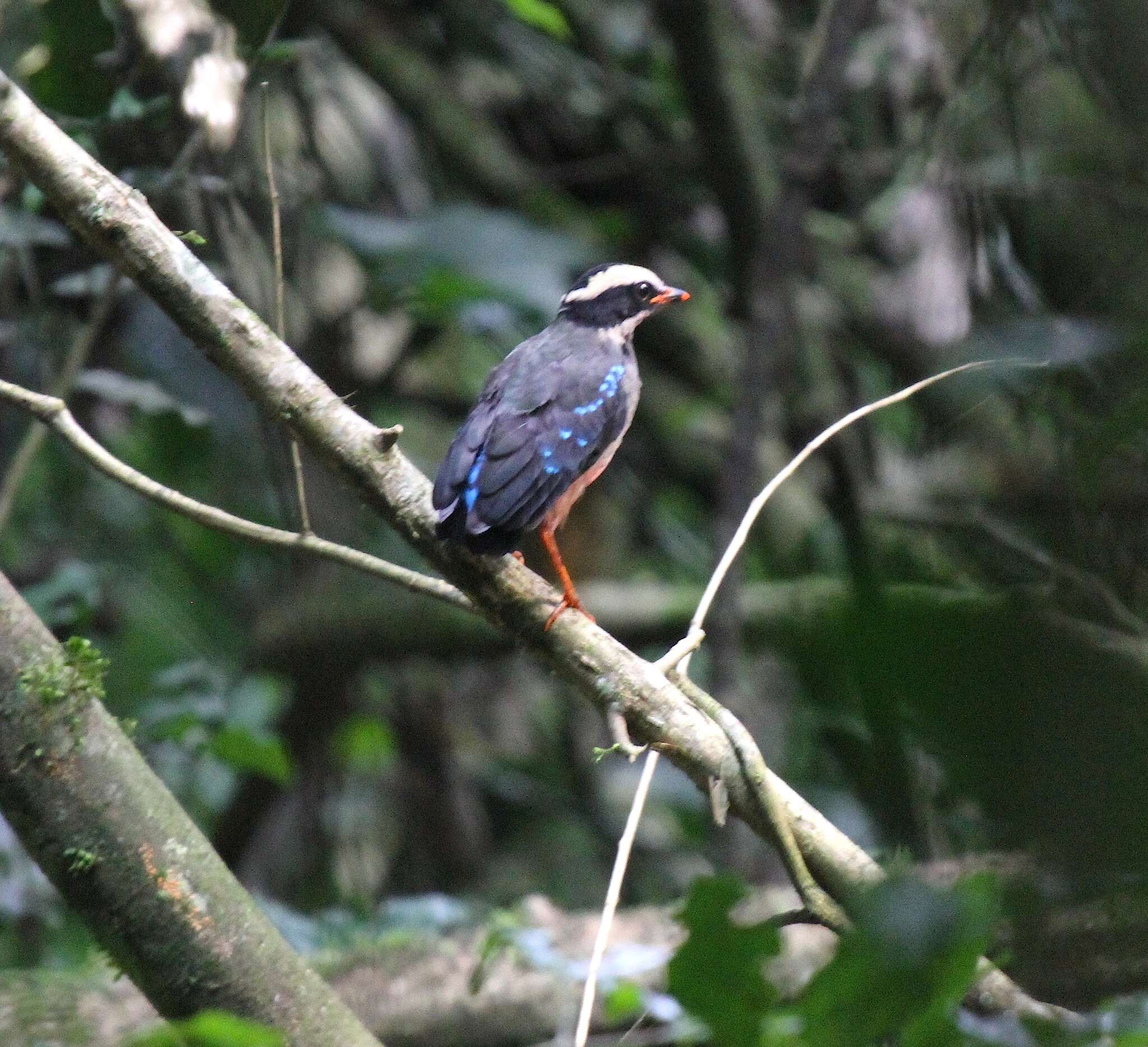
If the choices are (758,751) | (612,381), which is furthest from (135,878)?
(612,381)

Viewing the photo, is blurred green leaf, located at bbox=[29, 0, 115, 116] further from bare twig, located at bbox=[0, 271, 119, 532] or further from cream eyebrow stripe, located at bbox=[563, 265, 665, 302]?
cream eyebrow stripe, located at bbox=[563, 265, 665, 302]

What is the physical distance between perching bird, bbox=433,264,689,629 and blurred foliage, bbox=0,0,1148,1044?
0.74 m

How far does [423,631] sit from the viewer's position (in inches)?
236

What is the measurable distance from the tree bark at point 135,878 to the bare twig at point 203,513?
44cm

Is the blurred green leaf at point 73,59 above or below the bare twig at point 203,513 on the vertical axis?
above

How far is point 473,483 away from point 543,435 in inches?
18.4

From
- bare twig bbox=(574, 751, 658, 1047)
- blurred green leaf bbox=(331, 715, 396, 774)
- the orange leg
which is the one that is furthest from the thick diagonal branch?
blurred green leaf bbox=(331, 715, 396, 774)

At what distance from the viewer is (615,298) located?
4.23 metres

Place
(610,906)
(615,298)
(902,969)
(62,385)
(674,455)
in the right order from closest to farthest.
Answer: (902,969) < (610,906) < (615,298) < (62,385) < (674,455)

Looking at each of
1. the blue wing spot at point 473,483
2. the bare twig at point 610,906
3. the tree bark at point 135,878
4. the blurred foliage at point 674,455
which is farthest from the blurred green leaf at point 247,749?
the bare twig at point 610,906

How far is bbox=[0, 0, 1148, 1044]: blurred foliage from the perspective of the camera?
1063 mm

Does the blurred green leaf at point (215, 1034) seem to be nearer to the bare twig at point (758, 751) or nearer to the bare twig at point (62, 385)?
the bare twig at point (758, 751)

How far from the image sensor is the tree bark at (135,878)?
7.52ft

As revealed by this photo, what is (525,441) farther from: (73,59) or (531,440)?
(73,59)
